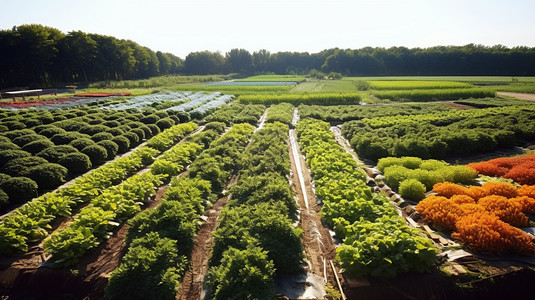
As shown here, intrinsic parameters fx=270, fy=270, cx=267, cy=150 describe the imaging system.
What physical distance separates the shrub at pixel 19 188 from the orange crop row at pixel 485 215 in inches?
533

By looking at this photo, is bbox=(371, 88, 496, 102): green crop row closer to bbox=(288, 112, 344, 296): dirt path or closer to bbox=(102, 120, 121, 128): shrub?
bbox=(288, 112, 344, 296): dirt path

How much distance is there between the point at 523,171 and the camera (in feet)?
32.8

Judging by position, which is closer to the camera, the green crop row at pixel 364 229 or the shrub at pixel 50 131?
the green crop row at pixel 364 229

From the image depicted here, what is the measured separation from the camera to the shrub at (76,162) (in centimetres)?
1253

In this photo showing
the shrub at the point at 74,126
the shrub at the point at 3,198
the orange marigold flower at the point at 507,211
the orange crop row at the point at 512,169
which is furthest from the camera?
the shrub at the point at 74,126

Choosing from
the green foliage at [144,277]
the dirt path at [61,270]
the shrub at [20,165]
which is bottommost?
the dirt path at [61,270]

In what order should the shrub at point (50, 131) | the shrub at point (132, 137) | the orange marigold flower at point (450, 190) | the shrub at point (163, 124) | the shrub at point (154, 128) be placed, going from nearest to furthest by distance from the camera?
the orange marigold flower at point (450, 190), the shrub at point (50, 131), the shrub at point (132, 137), the shrub at point (154, 128), the shrub at point (163, 124)

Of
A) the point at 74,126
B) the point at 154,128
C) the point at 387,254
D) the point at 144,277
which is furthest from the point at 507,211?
the point at 74,126

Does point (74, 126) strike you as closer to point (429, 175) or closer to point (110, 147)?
point (110, 147)

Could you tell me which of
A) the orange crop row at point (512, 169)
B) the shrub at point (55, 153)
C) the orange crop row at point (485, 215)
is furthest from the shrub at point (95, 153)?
the orange crop row at point (512, 169)

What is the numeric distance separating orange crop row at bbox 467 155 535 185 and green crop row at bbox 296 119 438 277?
5.17 meters

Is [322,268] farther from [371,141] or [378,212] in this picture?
[371,141]

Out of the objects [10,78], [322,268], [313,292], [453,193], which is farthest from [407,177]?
[10,78]

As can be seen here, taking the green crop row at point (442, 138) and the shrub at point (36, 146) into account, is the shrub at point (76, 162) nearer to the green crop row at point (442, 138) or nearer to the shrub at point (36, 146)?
the shrub at point (36, 146)
